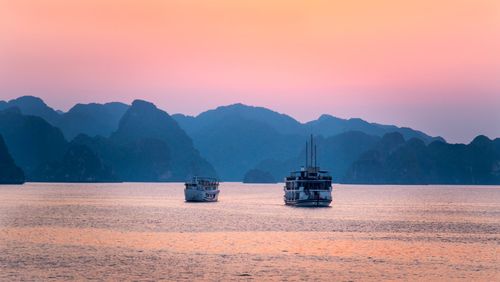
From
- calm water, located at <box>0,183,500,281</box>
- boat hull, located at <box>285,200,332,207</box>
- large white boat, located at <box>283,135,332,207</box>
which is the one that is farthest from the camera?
boat hull, located at <box>285,200,332,207</box>

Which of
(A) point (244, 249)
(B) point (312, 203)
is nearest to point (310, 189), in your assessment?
(B) point (312, 203)

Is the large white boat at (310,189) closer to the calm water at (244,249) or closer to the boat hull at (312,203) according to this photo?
the boat hull at (312,203)

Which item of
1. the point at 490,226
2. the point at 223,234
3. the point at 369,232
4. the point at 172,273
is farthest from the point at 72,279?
the point at 490,226

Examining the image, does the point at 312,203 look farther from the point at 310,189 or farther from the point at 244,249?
the point at 244,249

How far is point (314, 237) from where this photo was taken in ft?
366

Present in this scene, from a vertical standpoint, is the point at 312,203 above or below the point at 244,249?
above

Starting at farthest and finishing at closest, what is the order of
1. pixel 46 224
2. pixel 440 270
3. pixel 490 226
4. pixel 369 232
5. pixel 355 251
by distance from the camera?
pixel 490 226 → pixel 46 224 → pixel 369 232 → pixel 355 251 → pixel 440 270

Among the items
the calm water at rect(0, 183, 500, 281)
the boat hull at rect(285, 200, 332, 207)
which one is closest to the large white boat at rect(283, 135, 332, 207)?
the boat hull at rect(285, 200, 332, 207)

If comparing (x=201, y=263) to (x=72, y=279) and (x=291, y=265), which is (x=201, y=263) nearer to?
(x=291, y=265)

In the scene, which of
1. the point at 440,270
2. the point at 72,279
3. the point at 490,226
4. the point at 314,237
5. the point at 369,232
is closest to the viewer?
the point at 72,279

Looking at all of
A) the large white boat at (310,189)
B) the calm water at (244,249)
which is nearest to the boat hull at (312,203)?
the large white boat at (310,189)

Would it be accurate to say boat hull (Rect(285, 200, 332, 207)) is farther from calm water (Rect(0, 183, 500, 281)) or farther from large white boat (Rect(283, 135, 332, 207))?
calm water (Rect(0, 183, 500, 281))

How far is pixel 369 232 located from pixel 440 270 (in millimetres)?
49929

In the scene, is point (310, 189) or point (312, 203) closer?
point (310, 189)
